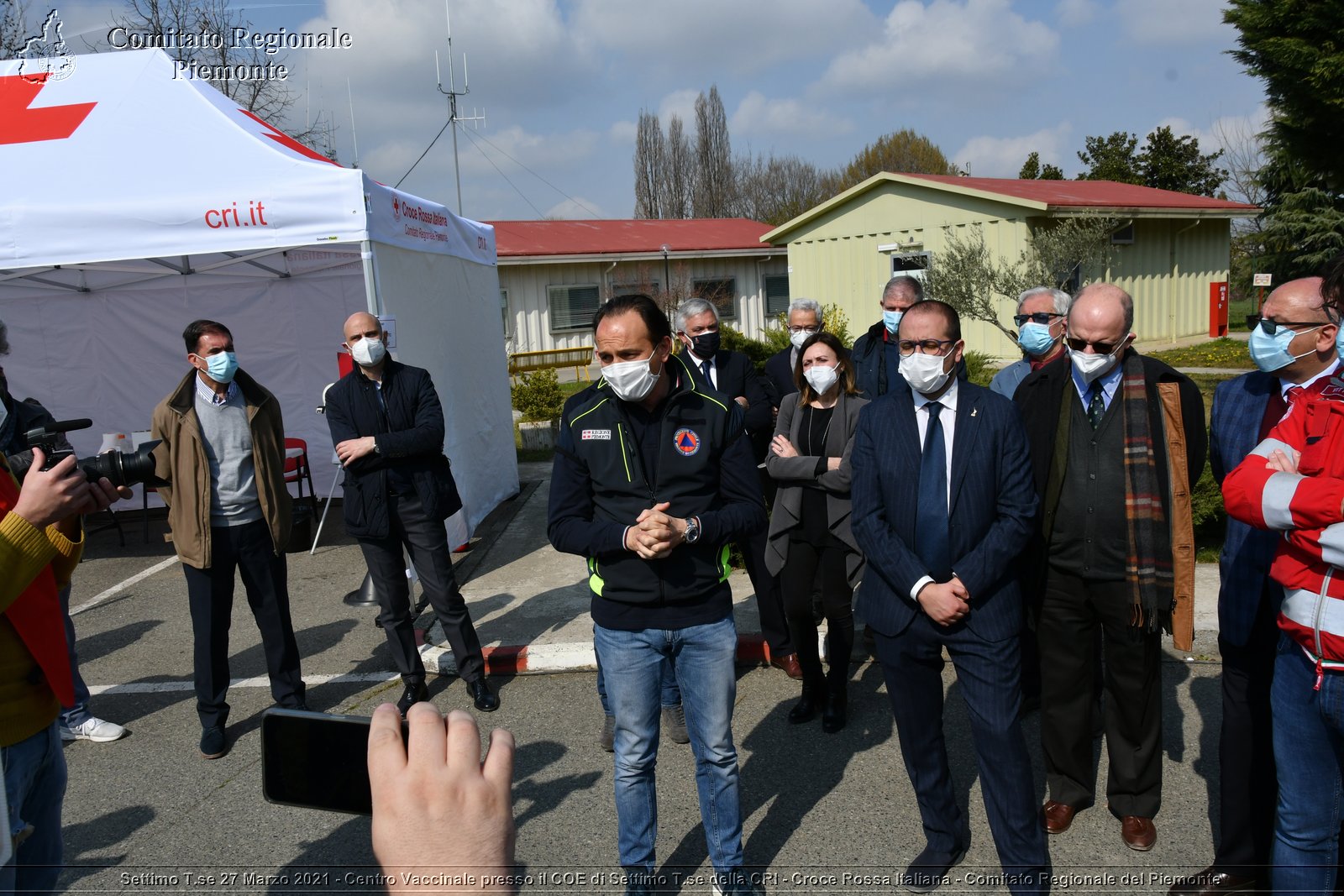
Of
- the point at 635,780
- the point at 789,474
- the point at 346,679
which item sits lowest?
the point at 346,679

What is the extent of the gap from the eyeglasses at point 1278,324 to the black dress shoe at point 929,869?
7.00 ft

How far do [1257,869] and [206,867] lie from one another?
12.9 feet

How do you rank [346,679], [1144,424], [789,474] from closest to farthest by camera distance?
[1144,424] → [789,474] → [346,679]

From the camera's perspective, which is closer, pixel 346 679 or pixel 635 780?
pixel 635 780

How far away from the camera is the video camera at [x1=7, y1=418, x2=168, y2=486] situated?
97.7 inches

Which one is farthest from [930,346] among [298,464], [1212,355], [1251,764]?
[1212,355]

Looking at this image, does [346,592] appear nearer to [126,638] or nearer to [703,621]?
[126,638]

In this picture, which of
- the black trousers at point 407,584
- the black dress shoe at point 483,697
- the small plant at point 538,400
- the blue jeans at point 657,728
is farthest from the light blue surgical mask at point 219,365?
the small plant at point 538,400

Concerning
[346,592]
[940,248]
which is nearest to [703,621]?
[346,592]

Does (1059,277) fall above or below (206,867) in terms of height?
above

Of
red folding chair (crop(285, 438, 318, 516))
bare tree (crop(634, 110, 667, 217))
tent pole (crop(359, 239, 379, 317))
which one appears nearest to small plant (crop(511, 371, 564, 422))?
red folding chair (crop(285, 438, 318, 516))

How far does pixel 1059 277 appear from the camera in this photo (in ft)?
54.0

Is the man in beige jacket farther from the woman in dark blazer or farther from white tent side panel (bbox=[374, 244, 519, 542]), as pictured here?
the woman in dark blazer

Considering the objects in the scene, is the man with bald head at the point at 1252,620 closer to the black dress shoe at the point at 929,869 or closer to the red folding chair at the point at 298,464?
the black dress shoe at the point at 929,869
